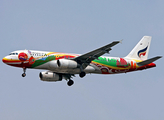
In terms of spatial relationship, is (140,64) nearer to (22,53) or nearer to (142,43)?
(142,43)

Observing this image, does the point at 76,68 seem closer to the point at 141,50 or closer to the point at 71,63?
the point at 71,63

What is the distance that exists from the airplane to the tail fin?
1.50 feet

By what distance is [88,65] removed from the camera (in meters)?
49.2

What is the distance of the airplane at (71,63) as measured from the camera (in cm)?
4641

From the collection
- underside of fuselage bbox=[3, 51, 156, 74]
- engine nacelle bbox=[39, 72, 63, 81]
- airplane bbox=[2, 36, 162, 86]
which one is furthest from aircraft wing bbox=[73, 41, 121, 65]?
engine nacelle bbox=[39, 72, 63, 81]

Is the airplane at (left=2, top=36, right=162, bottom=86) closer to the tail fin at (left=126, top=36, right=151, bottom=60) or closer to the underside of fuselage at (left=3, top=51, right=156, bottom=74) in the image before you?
the underside of fuselage at (left=3, top=51, right=156, bottom=74)

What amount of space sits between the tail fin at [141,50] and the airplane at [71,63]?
1.50ft

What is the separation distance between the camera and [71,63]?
153ft

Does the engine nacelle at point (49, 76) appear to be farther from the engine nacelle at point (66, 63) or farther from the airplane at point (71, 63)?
the engine nacelle at point (66, 63)

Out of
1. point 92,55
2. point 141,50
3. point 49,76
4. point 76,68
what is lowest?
point 49,76

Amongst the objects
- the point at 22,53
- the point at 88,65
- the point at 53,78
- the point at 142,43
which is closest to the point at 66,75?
the point at 53,78

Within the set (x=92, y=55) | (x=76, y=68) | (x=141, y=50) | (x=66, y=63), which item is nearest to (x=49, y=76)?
(x=76, y=68)

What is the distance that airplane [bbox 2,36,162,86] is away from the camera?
152 ft

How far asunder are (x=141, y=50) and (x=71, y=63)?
50.1 ft
